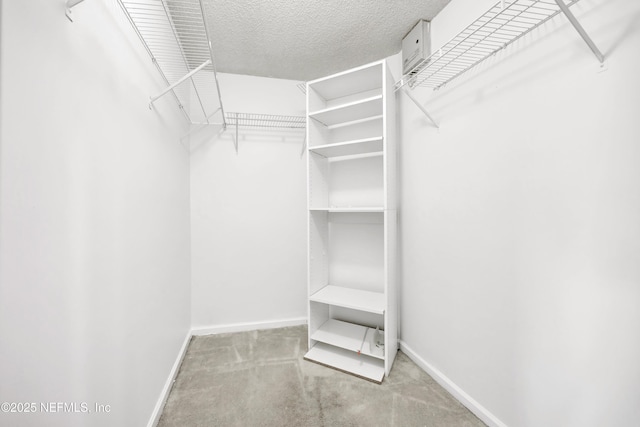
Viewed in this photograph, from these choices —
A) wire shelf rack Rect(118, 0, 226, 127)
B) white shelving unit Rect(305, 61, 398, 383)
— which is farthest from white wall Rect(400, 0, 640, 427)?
wire shelf rack Rect(118, 0, 226, 127)

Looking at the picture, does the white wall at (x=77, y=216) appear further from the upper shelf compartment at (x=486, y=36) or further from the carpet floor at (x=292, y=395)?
the upper shelf compartment at (x=486, y=36)

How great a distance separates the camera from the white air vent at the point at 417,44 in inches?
67.7

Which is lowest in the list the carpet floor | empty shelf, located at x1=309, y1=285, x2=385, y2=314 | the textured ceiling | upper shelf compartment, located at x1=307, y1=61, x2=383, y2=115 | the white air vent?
the carpet floor

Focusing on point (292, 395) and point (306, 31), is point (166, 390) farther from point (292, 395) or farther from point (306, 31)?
point (306, 31)

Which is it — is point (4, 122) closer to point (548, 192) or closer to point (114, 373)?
point (114, 373)

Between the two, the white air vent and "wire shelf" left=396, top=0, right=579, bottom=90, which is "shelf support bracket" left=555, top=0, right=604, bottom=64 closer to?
"wire shelf" left=396, top=0, right=579, bottom=90

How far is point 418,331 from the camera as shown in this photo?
1.88 meters

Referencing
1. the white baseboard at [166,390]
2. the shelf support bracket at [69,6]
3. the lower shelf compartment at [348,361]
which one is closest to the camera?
the shelf support bracket at [69,6]

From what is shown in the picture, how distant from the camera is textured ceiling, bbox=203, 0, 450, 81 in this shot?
1.58m

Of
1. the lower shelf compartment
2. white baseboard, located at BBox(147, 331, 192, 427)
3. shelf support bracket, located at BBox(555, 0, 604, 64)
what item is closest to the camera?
shelf support bracket, located at BBox(555, 0, 604, 64)

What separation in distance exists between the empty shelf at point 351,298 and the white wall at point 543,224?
43 centimetres

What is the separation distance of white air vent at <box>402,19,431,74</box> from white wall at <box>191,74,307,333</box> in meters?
1.06

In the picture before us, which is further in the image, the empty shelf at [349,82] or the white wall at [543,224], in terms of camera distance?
the empty shelf at [349,82]

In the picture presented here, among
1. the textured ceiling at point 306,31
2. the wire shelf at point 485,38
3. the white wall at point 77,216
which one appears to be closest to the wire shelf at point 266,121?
the textured ceiling at point 306,31
